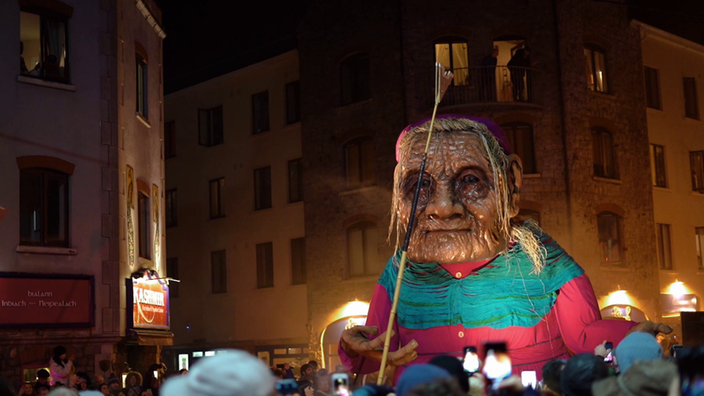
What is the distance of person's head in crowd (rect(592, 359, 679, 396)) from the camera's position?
3.75 m

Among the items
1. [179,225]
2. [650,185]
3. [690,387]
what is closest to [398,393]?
[690,387]

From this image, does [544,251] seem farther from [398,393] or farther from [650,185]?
[650,185]

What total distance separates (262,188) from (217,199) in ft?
6.73

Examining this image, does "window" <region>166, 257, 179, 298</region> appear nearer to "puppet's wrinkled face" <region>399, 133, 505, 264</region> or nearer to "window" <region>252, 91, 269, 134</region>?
"window" <region>252, 91, 269, 134</region>

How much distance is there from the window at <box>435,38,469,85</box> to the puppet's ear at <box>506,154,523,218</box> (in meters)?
16.8

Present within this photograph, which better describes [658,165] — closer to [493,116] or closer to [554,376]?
[493,116]

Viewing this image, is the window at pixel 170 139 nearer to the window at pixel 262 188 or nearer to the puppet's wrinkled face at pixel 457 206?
the window at pixel 262 188

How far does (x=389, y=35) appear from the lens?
2406 centimetres

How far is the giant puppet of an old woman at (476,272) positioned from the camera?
22.3 feet

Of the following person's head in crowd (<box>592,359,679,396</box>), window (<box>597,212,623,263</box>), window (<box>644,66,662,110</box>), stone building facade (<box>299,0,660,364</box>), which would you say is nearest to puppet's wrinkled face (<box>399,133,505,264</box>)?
person's head in crowd (<box>592,359,679,396</box>)

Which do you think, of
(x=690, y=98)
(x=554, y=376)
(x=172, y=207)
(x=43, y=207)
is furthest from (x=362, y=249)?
(x=554, y=376)

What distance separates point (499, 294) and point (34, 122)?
1100 cm

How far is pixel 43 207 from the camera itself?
15898 mm

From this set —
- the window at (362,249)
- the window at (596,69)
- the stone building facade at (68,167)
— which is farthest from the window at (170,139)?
the stone building facade at (68,167)
